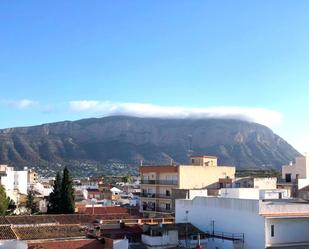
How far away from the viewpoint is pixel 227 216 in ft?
110

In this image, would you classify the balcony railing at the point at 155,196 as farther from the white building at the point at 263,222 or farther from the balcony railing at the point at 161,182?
the white building at the point at 263,222

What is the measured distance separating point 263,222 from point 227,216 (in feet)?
12.2

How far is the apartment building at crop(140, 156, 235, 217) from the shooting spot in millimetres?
61688

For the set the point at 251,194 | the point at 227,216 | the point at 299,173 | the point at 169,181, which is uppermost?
the point at 299,173

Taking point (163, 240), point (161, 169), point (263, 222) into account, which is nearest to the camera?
point (263, 222)

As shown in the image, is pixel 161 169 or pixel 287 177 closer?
pixel 161 169

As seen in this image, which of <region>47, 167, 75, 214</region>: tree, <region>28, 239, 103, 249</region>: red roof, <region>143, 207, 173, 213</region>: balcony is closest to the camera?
<region>28, 239, 103, 249</region>: red roof

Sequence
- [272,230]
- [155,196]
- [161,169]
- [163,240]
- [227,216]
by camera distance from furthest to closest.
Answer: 1. [155,196]
2. [161,169]
3. [227,216]
4. [163,240]
5. [272,230]

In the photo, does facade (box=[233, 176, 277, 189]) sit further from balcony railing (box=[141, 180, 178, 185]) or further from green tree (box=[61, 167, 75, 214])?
green tree (box=[61, 167, 75, 214])

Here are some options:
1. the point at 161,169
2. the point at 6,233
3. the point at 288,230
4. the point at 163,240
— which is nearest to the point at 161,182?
the point at 161,169

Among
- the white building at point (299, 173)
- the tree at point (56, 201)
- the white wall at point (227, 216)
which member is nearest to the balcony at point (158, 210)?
the tree at point (56, 201)

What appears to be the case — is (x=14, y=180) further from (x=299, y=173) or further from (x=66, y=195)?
(x=299, y=173)

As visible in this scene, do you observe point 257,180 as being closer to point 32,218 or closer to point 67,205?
point 67,205

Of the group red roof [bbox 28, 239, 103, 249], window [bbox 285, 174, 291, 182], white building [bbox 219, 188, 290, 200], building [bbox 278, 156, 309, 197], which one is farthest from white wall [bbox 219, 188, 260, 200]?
window [bbox 285, 174, 291, 182]
